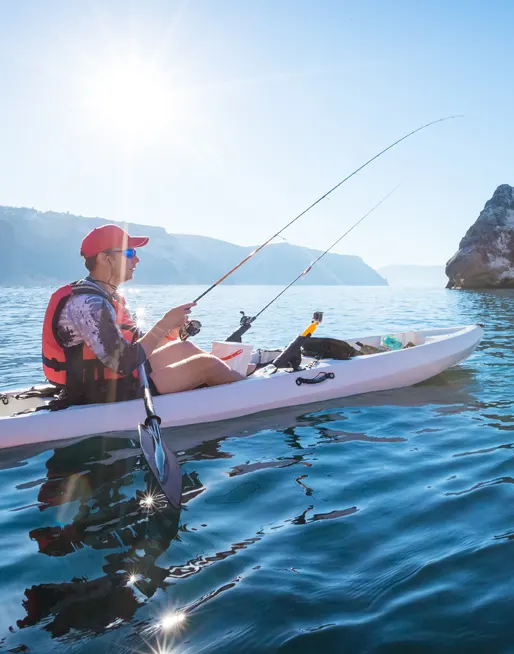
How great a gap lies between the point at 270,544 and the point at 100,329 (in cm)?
222

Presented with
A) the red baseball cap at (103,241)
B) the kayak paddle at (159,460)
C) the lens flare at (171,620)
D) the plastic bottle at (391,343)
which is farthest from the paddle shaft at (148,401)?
the plastic bottle at (391,343)

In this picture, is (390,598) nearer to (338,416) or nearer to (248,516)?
(248,516)

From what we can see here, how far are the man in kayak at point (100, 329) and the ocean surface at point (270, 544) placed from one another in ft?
1.90

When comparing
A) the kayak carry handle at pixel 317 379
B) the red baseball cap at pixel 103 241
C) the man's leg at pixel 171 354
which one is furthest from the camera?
the kayak carry handle at pixel 317 379

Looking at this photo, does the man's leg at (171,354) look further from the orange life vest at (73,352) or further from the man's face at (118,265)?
the man's face at (118,265)

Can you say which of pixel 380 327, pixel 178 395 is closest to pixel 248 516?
pixel 178 395

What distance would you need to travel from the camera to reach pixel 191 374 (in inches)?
206

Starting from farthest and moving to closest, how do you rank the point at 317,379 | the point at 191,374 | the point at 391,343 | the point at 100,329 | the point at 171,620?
the point at 391,343 < the point at 317,379 < the point at 191,374 < the point at 100,329 < the point at 171,620

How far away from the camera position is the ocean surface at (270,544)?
2115 millimetres

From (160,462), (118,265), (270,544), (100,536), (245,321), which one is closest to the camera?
(270,544)

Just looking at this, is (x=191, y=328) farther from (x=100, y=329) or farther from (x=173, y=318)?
(x=100, y=329)

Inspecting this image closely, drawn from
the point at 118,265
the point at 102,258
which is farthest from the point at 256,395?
the point at 102,258

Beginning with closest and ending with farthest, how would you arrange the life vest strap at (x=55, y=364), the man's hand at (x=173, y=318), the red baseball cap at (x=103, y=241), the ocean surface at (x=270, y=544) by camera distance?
the ocean surface at (x=270, y=544) < the man's hand at (x=173, y=318) < the red baseball cap at (x=103, y=241) < the life vest strap at (x=55, y=364)

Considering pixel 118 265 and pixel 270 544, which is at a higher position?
pixel 118 265
